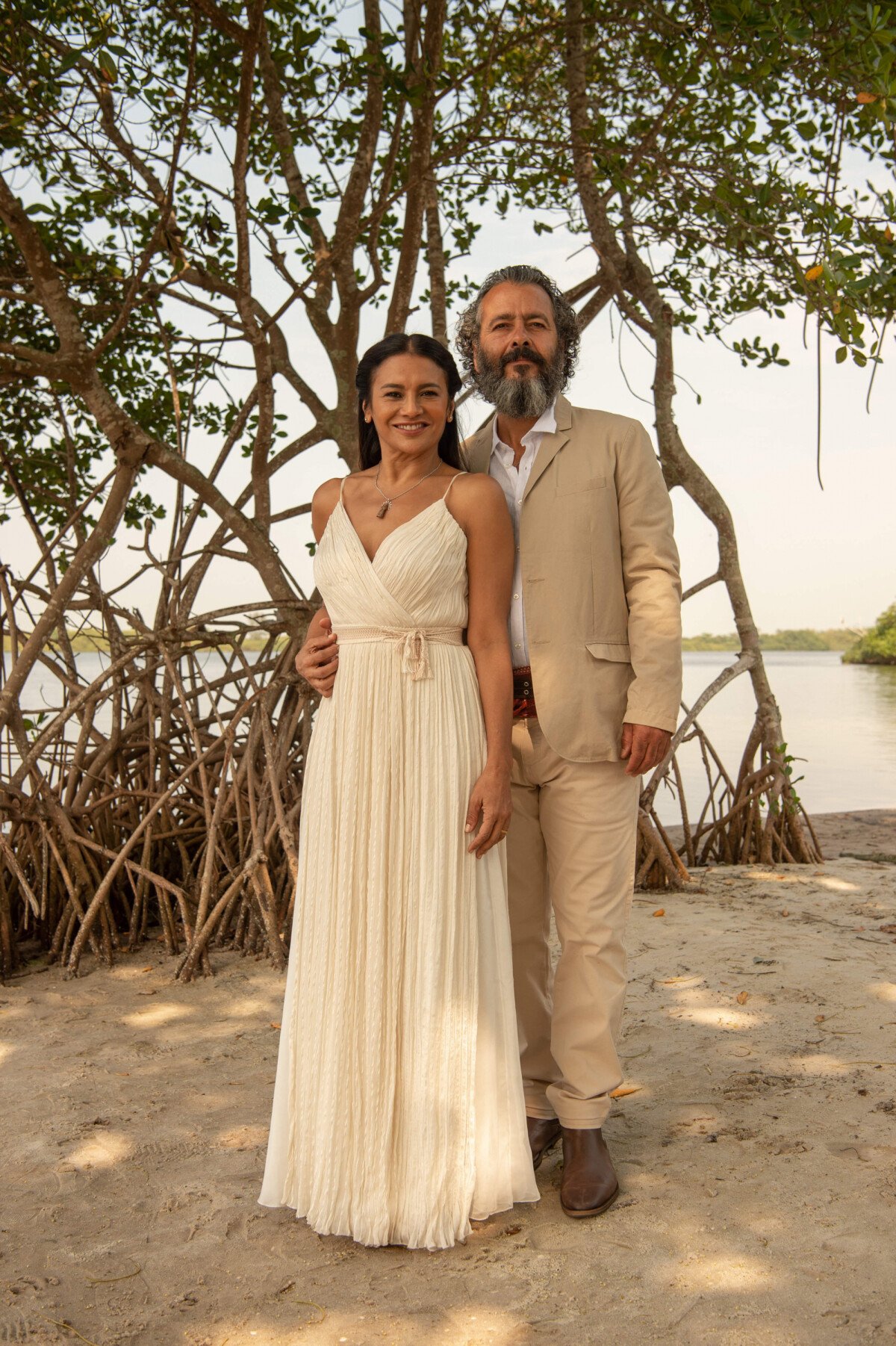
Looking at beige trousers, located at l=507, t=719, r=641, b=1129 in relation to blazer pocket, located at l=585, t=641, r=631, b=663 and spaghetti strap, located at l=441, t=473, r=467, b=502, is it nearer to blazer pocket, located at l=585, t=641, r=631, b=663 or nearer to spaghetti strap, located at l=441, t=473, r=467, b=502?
blazer pocket, located at l=585, t=641, r=631, b=663

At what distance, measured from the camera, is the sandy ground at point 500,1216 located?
5.74ft

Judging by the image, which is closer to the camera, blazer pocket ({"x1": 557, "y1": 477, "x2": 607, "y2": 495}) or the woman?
the woman

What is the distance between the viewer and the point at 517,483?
7.65 ft

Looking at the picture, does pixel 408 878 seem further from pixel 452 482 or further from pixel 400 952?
pixel 452 482

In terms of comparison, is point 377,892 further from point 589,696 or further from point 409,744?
point 589,696

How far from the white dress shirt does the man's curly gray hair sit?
18 centimetres

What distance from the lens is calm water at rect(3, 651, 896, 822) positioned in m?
8.86

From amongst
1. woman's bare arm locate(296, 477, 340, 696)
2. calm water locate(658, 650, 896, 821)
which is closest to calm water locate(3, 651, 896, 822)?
calm water locate(658, 650, 896, 821)

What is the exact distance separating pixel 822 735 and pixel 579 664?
37.0ft

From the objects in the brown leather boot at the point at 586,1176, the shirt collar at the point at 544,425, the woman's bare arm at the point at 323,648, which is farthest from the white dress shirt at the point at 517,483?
the brown leather boot at the point at 586,1176

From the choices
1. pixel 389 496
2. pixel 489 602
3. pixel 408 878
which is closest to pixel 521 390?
pixel 389 496

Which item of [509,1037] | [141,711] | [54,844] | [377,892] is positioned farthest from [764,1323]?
[141,711]

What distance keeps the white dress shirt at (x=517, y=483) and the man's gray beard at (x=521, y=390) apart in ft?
0.13

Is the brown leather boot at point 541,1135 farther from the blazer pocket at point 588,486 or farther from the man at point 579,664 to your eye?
the blazer pocket at point 588,486
